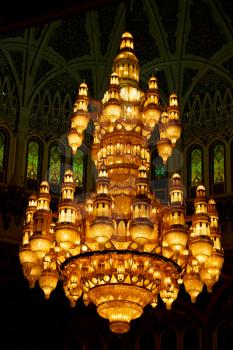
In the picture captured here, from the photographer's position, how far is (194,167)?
15633 mm

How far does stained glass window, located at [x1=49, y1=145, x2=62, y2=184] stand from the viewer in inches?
608

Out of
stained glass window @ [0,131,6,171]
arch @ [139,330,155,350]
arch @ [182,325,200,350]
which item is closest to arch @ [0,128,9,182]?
stained glass window @ [0,131,6,171]

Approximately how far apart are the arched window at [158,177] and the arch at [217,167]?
3.71 feet

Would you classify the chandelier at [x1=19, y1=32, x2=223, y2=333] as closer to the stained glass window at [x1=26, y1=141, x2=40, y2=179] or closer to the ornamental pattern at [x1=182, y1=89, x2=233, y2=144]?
the stained glass window at [x1=26, y1=141, x2=40, y2=179]

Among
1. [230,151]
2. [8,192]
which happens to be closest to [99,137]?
[8,192]

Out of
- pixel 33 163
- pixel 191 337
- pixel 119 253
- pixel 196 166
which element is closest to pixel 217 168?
pixel 196 166

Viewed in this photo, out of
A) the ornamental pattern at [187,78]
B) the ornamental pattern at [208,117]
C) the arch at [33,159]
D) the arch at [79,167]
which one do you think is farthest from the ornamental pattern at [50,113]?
the ornamental pattern at [208,117]

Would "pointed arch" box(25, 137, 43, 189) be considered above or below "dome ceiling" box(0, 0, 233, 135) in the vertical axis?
below

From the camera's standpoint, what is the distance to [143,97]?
11.3 meters

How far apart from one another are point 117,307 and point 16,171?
588 cm

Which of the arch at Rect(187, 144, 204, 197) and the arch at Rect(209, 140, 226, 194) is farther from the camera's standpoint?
the arch at Rect(187, 144, 204, 197)

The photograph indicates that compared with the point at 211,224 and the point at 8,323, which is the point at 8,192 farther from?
the point at 211,224

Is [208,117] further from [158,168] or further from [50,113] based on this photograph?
[50,113]

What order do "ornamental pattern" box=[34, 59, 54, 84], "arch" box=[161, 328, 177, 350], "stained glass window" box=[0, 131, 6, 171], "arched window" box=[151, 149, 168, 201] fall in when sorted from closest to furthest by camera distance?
"stained glass window" box=[0, 131, 6, 171] < "arch" box=[161, 328, 177, 350] < "arched window" box=[151, 149, 168, 201] < "ornamental pattern" box=[34, 59, 54, 84]
